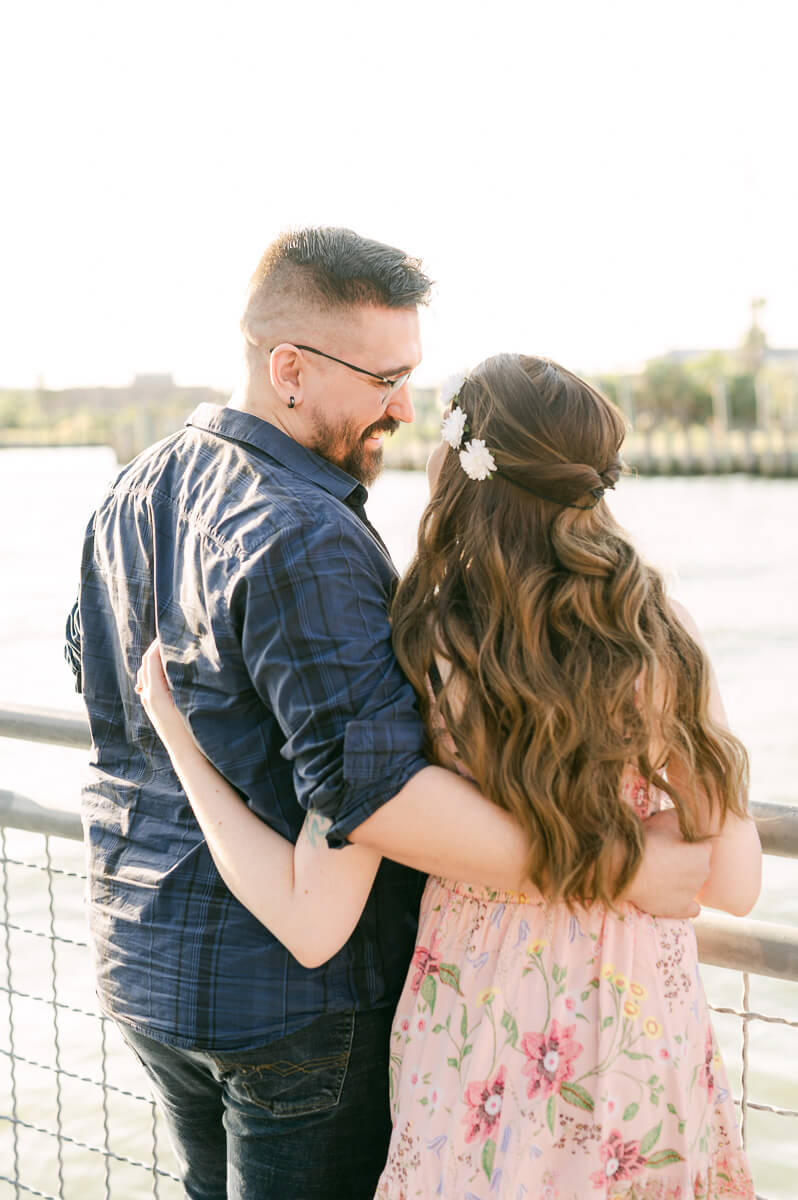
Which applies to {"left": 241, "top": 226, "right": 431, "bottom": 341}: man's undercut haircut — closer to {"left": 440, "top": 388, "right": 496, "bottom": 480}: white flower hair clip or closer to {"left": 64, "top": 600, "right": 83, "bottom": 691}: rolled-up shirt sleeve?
{"left": 440, "top": 388, "right": 496, "bottom": 480}: white flower hair clip

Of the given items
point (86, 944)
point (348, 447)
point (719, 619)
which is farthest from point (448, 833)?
point (719, 619)

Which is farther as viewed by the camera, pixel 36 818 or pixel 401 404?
pixel 36 818

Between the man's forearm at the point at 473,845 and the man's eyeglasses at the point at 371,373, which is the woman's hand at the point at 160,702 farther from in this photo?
the man's eyeglasses at the point at 371,373

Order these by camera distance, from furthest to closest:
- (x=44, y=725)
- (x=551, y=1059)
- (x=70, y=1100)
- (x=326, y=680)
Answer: (x=70, y=1100) → (x=44, y=725) → (x=551, y=1059) → (x=326, y=680)

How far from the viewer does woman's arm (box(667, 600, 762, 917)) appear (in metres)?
1.59

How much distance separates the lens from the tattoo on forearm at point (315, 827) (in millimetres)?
1484

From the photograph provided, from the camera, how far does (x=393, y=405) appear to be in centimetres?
188

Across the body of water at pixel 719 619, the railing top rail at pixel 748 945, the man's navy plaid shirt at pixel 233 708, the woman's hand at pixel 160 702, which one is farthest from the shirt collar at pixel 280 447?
the railing top rail at pixel 748 945

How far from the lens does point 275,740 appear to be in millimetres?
1565

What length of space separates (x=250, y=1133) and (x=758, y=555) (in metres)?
33.2

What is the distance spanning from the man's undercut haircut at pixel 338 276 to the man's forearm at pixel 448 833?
0.73 meters

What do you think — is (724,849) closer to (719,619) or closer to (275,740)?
(275,740)

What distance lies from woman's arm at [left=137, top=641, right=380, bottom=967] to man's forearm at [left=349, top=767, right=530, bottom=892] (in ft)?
0.20

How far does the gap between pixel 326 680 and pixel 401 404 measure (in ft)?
2.01
